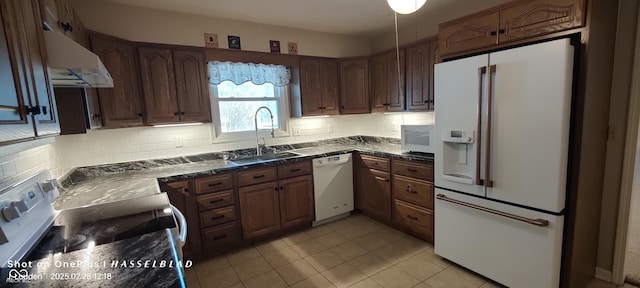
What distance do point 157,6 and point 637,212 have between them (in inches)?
220

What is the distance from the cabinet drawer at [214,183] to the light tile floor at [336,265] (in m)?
0.67

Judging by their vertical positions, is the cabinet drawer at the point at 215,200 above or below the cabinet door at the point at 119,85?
below

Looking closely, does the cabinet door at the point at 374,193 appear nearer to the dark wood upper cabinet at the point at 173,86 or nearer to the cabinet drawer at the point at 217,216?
the cabinet drawer at the point at 217,216

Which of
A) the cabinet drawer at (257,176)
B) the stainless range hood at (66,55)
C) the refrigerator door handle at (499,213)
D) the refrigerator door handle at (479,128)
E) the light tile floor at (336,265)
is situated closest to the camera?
the stainless range hood at (66,55)

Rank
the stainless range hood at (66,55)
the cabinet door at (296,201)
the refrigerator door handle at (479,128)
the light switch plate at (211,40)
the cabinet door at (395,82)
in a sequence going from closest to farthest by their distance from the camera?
the stainless range hood at (66,55), the refrigerator door handle at (479,128), the light switch plate at (211,40), the cabinet door at (296,201), the cabinet door at (395,82)

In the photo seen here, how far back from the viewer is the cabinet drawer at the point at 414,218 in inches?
108

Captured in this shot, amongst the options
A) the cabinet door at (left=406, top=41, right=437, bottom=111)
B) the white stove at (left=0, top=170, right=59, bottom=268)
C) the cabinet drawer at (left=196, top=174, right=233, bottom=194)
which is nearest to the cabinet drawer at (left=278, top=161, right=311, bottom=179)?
the cabinet drawer at (left=196, top=174, right=233, bottom=194)

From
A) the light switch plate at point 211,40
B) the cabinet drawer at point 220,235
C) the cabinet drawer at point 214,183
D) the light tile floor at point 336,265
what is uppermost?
the light switch plate at point 211,40

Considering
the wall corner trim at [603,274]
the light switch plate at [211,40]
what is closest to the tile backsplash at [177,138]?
the light switch plate at [211,40]

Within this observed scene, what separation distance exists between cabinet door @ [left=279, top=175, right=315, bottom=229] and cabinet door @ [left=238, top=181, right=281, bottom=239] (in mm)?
74

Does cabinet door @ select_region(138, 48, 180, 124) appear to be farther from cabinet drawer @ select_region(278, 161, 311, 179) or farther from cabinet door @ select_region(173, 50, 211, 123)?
cabinet drawer @ select_region(278, 161, 311, 179)

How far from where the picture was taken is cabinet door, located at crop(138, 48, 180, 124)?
2.56 m

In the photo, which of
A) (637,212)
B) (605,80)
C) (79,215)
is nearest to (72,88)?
(79,215)

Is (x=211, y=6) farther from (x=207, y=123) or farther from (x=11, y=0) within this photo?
(x=11, y=0)
